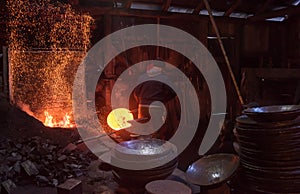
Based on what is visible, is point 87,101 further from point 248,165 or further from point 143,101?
point 248,165

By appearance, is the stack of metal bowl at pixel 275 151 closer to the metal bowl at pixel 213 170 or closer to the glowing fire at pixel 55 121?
the metal bowl at pixel 213 170

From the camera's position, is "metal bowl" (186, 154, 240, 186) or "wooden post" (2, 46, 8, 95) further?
"wooden post" (2, 46, 8, 95)

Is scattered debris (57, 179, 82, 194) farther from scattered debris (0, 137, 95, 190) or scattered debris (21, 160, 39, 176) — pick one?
scattered debris (21, 160, 39, 176)

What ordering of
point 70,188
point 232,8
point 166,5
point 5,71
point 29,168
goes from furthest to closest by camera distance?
point 232,8, point 166,5, point 5,71, point 29,168, point 70,188

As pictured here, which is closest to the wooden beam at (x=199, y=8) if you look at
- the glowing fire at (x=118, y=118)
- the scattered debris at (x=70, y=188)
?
the glowing fire at (x=118, y=118)

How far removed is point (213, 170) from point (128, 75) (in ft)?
13.8

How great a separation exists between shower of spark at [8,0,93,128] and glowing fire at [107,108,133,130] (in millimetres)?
874

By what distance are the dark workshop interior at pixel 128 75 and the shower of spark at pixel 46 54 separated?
2 cm

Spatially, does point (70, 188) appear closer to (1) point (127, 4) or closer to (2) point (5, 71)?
(2) point (5, 71)

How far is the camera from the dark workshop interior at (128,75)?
16.4ft

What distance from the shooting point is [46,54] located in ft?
23.7

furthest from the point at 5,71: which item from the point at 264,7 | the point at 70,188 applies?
the point at 264,7

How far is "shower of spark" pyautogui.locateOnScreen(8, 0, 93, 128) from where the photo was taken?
668 centimetres

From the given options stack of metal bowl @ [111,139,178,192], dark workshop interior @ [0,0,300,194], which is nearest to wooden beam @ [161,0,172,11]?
dark workshop interior @ [0,0,300,194]
